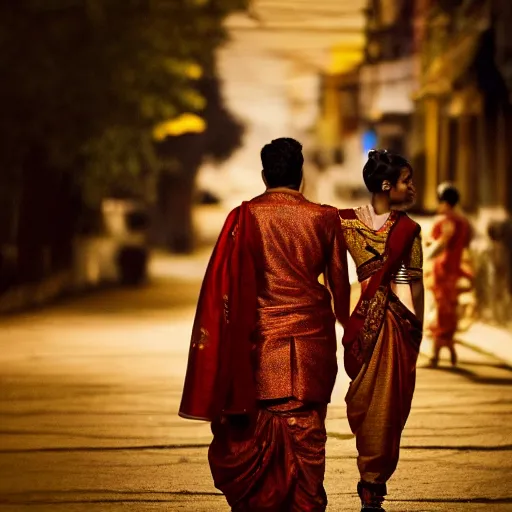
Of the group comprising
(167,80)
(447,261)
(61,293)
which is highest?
(167,80)

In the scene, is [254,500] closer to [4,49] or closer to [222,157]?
[4,49]

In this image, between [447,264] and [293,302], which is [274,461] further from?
[447,264]

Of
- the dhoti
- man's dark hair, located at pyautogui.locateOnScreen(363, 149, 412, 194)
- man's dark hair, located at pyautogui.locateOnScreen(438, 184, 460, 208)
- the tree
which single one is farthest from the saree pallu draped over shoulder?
the tree

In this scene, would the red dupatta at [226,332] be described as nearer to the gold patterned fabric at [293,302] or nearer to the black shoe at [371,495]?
the gold patterned fabric at [293,302]

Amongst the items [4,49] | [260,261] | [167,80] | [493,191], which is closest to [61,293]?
[167,80]

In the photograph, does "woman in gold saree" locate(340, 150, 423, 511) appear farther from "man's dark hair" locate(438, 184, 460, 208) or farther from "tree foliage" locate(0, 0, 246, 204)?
"tree foliage" locate(0, 0, 246, 204)

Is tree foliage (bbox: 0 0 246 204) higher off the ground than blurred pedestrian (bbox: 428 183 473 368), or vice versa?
tree foliage (bbox: 0 0 246 204)

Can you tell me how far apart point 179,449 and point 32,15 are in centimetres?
1325

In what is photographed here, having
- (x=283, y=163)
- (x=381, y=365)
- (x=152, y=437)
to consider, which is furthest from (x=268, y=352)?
(x=152, y=437)

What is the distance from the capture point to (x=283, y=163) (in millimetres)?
6539

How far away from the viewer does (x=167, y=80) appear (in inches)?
969

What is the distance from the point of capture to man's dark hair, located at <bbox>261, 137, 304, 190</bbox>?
6.51 meters

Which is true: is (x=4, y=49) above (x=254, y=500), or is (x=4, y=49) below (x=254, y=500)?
above

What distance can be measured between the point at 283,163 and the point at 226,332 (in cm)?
86
